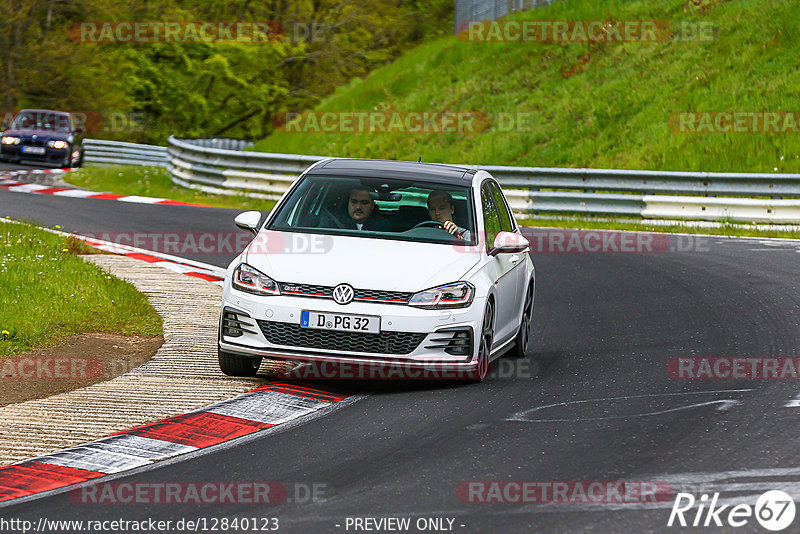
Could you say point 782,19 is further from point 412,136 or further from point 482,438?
point 482,438

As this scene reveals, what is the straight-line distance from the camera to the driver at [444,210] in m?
8.97

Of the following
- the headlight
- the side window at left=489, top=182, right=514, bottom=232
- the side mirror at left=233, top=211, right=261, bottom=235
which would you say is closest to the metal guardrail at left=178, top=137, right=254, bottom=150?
the side window at left=489, top=182, right=514, bottom=232

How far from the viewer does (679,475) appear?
5941 millimetres

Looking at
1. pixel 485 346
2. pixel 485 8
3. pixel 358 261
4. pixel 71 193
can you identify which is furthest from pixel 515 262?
pixel 485 8

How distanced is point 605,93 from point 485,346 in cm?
2161

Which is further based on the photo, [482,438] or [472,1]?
[472,1]

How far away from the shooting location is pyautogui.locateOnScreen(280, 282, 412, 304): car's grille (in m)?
8.01

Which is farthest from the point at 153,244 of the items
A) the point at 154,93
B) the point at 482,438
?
the point at 154,93

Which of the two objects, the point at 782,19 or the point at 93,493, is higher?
the point at 782,19

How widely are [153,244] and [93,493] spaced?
11.0 meters

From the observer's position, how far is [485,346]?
8461mm

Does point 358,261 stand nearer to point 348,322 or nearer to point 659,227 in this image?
point 348,322

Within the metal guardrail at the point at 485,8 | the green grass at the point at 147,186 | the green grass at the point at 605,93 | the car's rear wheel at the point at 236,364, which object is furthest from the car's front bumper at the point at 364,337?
the metal guardrail at the point at 485,8

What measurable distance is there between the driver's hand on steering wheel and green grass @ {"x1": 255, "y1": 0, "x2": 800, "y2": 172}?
623 inches
